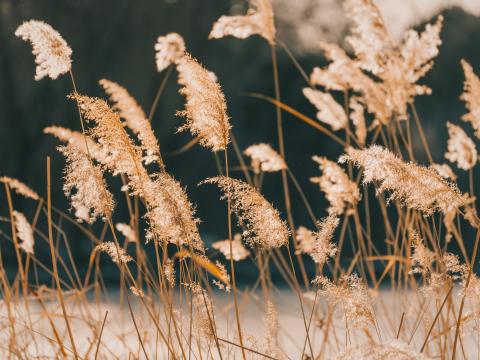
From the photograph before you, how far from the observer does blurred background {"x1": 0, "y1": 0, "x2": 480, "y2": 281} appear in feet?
13.7

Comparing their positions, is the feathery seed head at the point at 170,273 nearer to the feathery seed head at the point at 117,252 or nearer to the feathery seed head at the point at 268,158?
the feathery seed head at the point at 117,252

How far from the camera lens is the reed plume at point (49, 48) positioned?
35.9 inches

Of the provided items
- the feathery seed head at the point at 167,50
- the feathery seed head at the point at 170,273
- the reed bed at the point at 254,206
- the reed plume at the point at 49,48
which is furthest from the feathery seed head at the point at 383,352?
the feathery seed head at the point at 167,50

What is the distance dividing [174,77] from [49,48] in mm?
3568

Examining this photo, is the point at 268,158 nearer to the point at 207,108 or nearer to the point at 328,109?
the point at 328,109

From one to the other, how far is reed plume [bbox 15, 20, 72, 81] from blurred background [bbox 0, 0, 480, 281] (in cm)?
311

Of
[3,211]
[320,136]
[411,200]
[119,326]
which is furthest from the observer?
[320,136]

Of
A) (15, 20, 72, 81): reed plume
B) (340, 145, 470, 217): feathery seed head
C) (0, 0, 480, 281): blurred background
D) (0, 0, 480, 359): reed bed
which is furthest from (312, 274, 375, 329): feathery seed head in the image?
(0, 0, 480, 281): blurred background

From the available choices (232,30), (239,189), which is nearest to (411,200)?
(239,189)

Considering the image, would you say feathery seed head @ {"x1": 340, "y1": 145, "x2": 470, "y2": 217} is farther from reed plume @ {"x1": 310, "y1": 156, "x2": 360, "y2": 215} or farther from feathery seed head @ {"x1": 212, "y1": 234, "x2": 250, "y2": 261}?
feathery seed head @ {"x1": 212, "y1": 234, "x2": 250, "y2": 261}

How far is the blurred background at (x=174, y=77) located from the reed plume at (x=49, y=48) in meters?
3.11

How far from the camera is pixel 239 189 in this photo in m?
0.83

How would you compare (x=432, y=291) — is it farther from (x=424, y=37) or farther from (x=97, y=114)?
(x=424, y=37)

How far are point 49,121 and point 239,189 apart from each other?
3.92m
